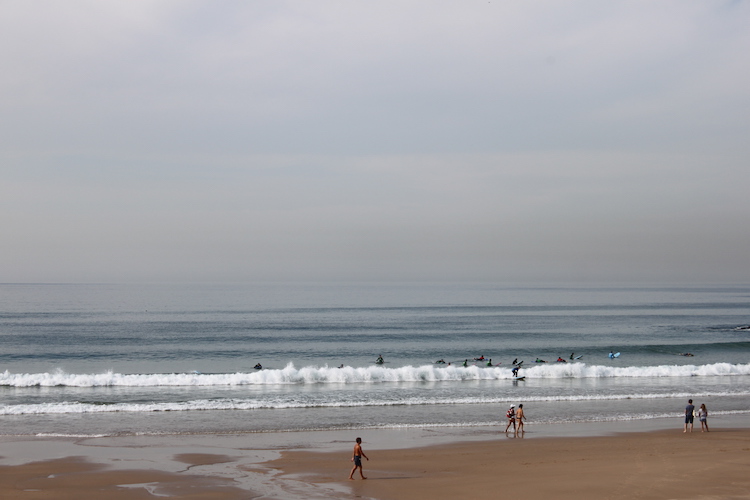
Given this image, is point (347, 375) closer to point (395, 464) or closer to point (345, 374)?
point (345, 374)

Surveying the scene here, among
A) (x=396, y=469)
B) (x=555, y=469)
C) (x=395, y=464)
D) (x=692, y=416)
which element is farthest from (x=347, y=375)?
(x=555, y=469)

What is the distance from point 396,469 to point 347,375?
19.4m

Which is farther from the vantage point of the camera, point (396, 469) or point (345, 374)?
point (345, 374)

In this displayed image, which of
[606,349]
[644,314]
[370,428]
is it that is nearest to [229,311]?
[606,349]

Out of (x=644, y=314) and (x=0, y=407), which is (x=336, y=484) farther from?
(x=644, y=314)

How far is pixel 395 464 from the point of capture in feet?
57.0

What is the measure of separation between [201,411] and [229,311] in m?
63.7

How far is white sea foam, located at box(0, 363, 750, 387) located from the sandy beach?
13.1 metres

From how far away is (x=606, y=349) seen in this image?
49.3 m

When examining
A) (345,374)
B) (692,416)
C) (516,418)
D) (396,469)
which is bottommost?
(396,469)

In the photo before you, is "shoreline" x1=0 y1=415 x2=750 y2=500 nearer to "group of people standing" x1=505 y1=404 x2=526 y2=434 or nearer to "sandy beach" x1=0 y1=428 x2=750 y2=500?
"sandy beach" x1=0 y1=428 x2=750 y2=500

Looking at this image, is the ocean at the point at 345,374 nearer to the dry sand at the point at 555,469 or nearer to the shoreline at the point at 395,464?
the shoreline at the point at 395,464

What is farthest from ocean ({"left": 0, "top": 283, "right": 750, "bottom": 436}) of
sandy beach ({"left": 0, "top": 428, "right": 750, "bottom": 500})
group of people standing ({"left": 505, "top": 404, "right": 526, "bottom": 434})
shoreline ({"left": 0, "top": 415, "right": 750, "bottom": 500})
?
sandy beach ({"left": 0, "top": 428, "right": 750, "bottom": 500})

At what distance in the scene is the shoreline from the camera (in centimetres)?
1478
